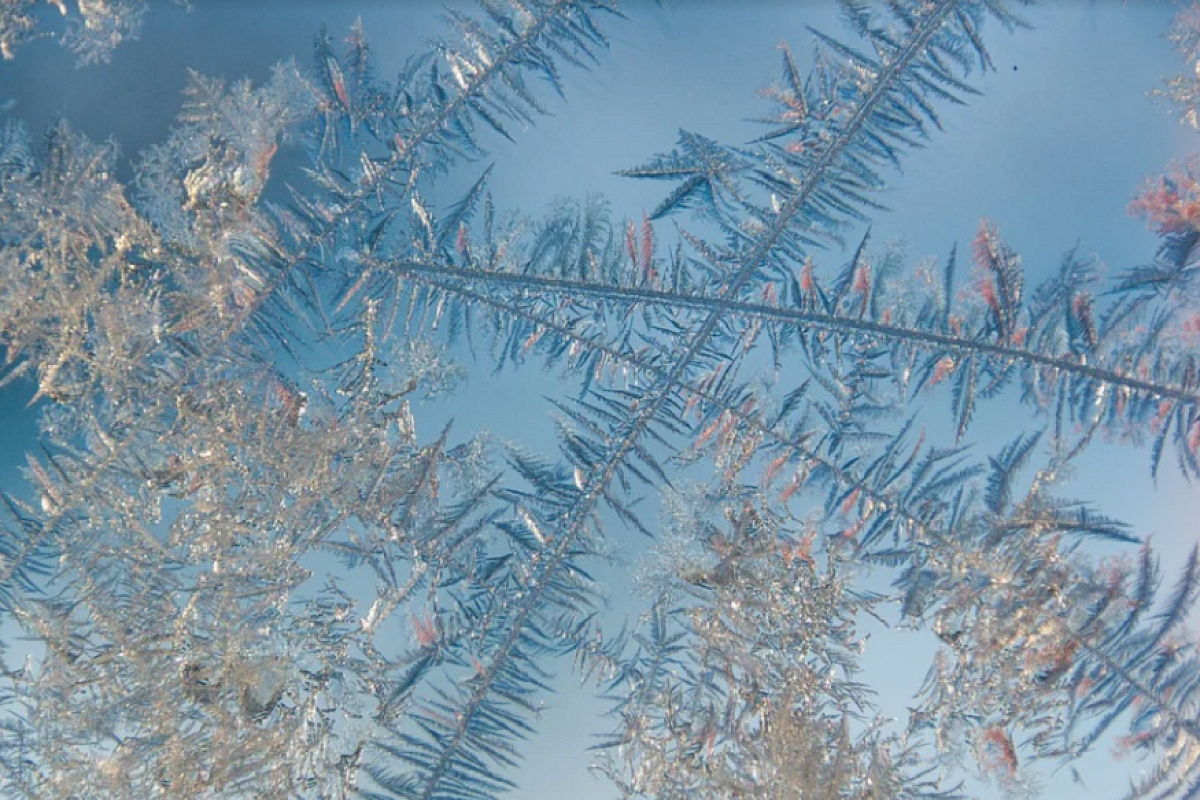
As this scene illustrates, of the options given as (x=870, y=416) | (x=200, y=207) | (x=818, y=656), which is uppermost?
(x=870, y=416)

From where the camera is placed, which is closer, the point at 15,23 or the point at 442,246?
the point at 442,246

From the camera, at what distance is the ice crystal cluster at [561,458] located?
1247 mm

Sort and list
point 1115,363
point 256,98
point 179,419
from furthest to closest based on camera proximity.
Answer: point 256,98, point 179,419, point 1115,363

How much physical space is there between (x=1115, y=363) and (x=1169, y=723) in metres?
0.67

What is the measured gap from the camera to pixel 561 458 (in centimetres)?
159

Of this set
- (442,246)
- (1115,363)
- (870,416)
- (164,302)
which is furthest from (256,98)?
(1115,363)

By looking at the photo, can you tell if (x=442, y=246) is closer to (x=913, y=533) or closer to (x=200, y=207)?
(x=200, y=207)

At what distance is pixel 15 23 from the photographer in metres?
1.62

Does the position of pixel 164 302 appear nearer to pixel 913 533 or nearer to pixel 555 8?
pixel 555 8

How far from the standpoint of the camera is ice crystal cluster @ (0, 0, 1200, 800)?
1.25 meters

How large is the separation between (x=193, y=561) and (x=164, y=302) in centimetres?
53

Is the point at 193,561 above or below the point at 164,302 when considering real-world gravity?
below

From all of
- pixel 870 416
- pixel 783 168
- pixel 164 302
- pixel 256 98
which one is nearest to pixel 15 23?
pixel 256 98

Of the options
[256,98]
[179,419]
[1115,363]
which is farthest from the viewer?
[256,98]
